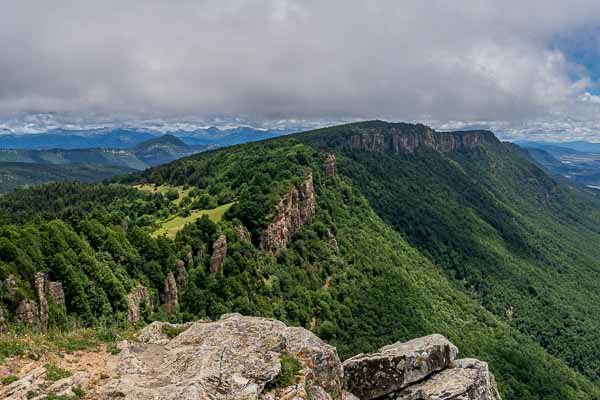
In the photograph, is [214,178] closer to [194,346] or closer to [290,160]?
[290,160]

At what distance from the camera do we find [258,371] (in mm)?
16953

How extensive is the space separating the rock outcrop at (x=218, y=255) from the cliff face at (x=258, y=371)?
39.1m

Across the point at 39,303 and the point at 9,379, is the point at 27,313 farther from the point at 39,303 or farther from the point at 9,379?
the point at 9,379

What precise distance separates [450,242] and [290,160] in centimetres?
10302

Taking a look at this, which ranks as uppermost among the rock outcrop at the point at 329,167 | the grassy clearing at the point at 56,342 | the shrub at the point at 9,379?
the rock outcrop at the point at 329,167

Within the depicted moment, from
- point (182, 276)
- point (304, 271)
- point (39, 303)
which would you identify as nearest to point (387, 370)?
point (39, 303)

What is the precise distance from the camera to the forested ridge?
4119 cm

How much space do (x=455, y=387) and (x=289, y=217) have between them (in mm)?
65190

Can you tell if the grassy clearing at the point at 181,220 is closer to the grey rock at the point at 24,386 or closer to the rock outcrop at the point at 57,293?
the rock outcrop at the point at 57,293

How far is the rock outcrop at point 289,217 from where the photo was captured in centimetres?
7619

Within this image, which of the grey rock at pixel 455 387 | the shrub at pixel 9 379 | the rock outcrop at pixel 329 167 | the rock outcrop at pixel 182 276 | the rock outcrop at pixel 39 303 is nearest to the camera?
the shrub at pixel 9 379

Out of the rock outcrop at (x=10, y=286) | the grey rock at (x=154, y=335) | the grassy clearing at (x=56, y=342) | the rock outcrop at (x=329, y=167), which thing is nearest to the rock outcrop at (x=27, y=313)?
the rock outcrop at (x=10, y=286)

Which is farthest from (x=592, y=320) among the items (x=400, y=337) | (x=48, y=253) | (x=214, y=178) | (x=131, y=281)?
(x=48, y=253)

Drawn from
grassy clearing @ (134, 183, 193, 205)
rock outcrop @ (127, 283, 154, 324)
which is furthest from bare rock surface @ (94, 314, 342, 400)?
grassy clearing @ (134, 183, 193, 205)
